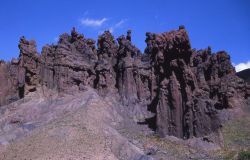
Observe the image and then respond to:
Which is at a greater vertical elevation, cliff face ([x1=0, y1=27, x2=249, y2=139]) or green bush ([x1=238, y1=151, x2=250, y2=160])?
cliff face ([x1=0, y1=27, x2=249, y2=139])

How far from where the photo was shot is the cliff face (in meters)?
68.9

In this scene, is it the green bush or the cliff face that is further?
the cliff face

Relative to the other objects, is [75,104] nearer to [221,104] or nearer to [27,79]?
[27,79]

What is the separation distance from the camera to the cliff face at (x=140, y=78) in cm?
6894

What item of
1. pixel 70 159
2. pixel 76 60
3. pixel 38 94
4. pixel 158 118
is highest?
pixel 76 60

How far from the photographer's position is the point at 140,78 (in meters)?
89.1

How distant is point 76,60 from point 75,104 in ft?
39.3

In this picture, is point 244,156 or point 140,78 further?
point 140,78

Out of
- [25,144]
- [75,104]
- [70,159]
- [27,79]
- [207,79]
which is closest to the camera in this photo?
[70,159]

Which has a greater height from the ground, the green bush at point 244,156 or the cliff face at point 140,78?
the cliff face at point 140,78

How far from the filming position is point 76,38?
8700 centimetres

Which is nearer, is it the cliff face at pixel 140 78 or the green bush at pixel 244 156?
the green bush at pixel 244 156

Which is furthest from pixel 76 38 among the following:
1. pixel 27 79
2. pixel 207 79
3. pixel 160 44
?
pixel 207 79

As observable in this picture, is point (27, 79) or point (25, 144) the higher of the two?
point (27, 79)
